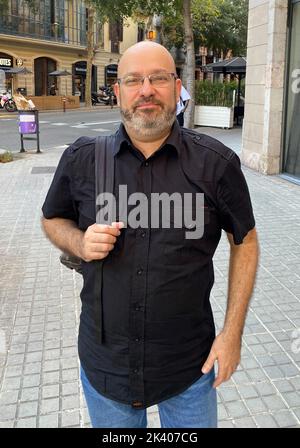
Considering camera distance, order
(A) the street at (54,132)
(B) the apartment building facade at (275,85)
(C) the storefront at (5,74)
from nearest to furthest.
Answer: (B) the apartment building facade at (275,85)
(A) the street at (54,132)
(C) the storefront at (5,74)

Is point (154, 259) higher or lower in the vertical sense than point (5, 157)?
higher

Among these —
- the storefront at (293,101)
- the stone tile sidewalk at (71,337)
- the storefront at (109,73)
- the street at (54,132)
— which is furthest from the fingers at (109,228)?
the storefront at (109,73)

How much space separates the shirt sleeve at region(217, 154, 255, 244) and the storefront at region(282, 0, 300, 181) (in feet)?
27.6

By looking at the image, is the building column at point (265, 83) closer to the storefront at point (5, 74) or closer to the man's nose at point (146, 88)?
the man's nose at point (146, 88)

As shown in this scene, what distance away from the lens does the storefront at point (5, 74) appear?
34594 millimetres

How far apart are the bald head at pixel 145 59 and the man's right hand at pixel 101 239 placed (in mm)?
548

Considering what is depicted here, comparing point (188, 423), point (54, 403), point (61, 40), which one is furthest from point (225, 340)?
point (61, 40)

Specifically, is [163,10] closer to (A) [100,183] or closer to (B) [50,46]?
(A) [100,183]

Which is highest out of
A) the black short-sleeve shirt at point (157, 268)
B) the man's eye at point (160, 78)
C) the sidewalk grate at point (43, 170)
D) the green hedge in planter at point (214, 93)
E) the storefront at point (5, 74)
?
the storefront at point (5, 74)

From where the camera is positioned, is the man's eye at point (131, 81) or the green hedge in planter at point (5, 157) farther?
the green hedge in planter at point (5, 157)

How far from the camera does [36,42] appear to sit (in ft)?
123

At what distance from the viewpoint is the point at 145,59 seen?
1726mm

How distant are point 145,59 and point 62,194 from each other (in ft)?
1.85

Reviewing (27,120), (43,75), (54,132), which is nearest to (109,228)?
(27,120)
